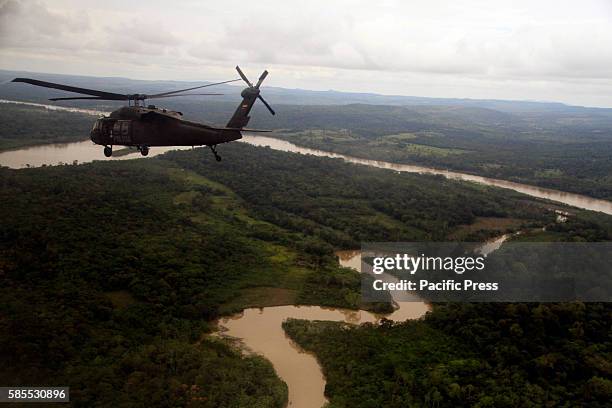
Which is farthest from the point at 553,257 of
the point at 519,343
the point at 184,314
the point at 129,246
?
the point at 129,246

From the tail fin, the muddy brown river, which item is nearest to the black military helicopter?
the tail fin

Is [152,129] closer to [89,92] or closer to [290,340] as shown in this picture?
[89,92]

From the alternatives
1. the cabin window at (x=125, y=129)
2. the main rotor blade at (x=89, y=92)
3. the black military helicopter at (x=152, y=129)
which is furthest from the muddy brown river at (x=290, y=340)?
the main rotor blade at (x=89, y=92)

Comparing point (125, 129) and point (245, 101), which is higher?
point (245, 101)

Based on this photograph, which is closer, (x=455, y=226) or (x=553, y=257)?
(x=553, y=257)

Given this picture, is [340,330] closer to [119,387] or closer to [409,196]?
[119,387]

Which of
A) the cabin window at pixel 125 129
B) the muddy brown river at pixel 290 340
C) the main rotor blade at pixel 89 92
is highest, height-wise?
the main rotor blade at pixel 89 92

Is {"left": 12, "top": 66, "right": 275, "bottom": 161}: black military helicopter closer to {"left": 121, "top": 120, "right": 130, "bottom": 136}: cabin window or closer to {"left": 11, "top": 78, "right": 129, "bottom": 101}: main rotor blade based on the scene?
{"left": 121, "top": 120, "right": 130, "bottom": 136}: cabin window

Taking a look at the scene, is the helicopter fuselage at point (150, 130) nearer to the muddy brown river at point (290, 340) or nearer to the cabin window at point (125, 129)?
the cabin window at point (125, 129)

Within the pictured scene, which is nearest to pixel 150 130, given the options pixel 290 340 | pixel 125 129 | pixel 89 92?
pixel 125 129
